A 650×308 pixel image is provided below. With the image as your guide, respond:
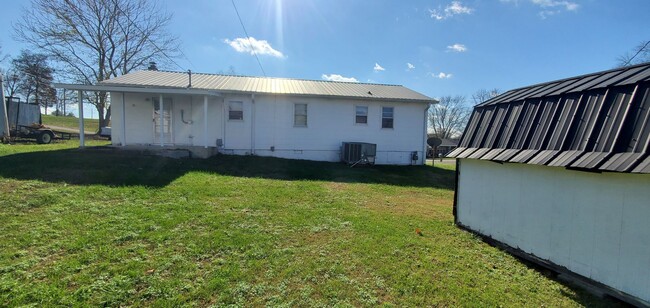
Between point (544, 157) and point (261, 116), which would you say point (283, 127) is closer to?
point (261, 116)

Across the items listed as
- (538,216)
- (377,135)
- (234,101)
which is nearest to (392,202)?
(538,216)

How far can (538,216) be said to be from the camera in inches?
166

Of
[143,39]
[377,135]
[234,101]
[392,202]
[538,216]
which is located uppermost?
[143,39]

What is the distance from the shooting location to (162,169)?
9148 mm

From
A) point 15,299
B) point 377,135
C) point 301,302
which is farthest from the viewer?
point 377,135

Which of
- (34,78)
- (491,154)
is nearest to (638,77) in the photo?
(491,154)

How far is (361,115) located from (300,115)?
9.96ft

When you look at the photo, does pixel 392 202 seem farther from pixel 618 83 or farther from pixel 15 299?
pixel 15 299

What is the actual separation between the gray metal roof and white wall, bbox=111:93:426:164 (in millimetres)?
395

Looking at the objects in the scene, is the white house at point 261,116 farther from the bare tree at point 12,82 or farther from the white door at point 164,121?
the bare tree at point 12,82

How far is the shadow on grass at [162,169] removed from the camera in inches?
292

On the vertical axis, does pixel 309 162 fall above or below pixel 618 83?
below

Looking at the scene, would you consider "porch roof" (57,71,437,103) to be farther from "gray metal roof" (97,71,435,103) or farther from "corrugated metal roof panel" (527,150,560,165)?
"corrugated metal roof panel" (527,150,560,165)

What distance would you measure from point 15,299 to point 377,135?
44.4 feet
